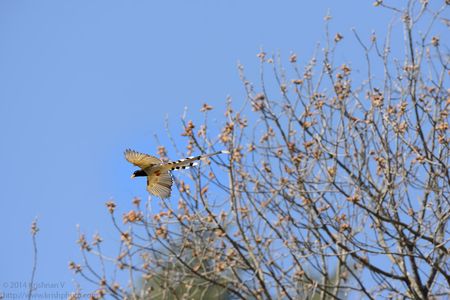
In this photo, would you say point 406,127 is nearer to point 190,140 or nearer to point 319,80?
point 319,80

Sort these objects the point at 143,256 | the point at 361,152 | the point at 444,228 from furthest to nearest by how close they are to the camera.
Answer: the point at 143,256, the point at 361,152, the point at 444,228

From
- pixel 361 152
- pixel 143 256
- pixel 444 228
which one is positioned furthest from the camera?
pixel 143 256

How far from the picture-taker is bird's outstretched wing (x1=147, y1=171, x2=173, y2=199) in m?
7.05

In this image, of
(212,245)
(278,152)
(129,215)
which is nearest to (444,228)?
(278,152)

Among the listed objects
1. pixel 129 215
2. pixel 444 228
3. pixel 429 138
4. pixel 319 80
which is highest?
pixel 319 80

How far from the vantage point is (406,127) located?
728 cm

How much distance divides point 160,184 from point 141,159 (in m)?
0.30

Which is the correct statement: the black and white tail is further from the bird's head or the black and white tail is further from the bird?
the bird's head

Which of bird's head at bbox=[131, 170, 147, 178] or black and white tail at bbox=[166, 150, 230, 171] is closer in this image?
black and white tail at bbox=[166, 150, 230, 171]

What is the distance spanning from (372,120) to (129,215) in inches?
92.7

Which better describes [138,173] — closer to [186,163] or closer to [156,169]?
[156,169]

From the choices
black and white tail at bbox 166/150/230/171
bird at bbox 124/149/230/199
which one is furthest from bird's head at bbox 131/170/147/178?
black and white tail at bbox 166/150/230/171

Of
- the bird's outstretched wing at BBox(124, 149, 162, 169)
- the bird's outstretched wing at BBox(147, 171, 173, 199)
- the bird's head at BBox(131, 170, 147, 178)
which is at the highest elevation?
the bird's outstretched wing at BBox(124, 149, 162, 169)

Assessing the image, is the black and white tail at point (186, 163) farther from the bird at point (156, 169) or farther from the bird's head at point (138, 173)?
the bird's head at point (138, 173)
